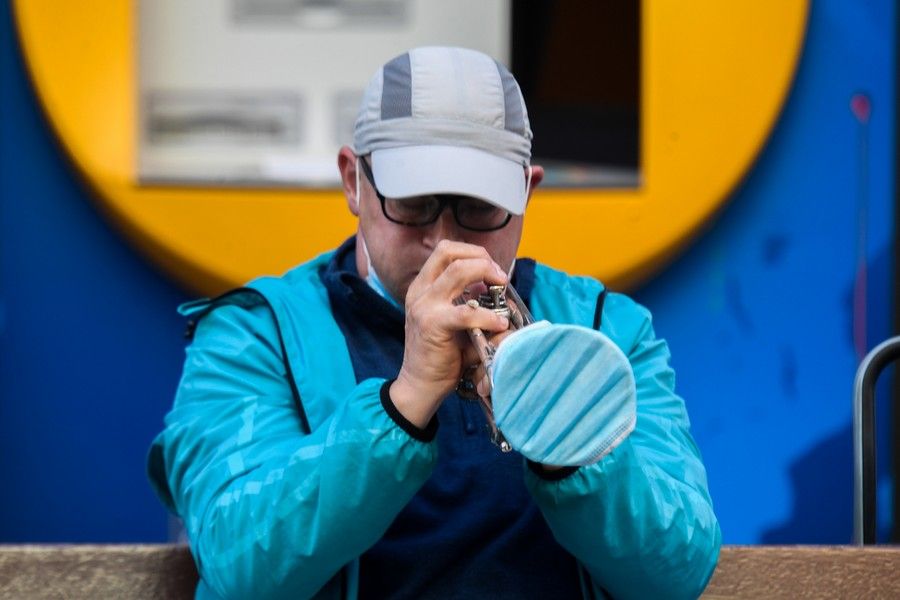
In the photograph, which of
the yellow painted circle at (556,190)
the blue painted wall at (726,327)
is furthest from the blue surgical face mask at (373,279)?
the blue painted wall at (726,327)

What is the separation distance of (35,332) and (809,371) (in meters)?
1.94

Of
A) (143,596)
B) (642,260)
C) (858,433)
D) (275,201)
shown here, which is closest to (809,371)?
(642,260)

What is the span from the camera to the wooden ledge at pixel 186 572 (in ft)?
8.53

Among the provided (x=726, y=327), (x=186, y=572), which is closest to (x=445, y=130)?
(x=186, y=572)

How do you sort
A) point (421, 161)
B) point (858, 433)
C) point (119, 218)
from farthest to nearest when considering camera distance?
1. point (119, 218)
2. point (858, 433)
3. point (421, 161)

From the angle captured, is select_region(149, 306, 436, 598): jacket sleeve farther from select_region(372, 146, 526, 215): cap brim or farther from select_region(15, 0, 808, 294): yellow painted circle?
select_region(15, 0, 808, 294): yellow painted circle

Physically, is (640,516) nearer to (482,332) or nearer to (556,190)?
(482,332)

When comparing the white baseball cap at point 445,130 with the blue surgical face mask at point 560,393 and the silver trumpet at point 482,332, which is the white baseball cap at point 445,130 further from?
the blue surgical face mask at point 560,393

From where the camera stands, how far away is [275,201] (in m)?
3.89

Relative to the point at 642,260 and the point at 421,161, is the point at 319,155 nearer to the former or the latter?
the point at 642,260

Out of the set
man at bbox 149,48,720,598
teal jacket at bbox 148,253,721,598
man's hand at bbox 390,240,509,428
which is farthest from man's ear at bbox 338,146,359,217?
man's hand at bbox 390,240,509,428

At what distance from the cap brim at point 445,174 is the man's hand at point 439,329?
0.69 ft

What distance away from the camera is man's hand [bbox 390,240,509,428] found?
215cm

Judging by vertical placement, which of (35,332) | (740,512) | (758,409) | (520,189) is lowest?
(740,512)
